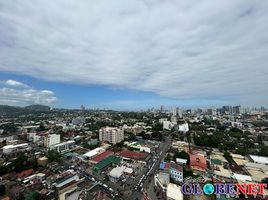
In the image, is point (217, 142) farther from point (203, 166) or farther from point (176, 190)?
point (176, 190)

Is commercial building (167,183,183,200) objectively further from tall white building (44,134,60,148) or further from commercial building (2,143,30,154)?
commercial building (2,143,30,154)

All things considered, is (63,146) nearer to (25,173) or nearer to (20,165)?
(20,165)

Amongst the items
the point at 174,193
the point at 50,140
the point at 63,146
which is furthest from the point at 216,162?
the point at 50,140

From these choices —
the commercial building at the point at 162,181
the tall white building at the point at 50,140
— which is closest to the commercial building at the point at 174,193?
the commercial building at the point at 162,181

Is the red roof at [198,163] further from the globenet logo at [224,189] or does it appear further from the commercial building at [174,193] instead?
the commercial building at [174,193]

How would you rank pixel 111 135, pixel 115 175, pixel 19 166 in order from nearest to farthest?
1. pixel 115 175
2. pixel 19 166
3. pixel 111 135

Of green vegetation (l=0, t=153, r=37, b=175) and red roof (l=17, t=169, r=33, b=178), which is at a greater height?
green vegetation (l=0, t=153, r=37, b=175)

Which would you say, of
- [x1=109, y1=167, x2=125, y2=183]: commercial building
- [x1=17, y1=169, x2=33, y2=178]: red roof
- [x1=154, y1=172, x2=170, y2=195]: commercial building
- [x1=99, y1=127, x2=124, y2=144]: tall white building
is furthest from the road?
[x1=17, y1=169, x2=33, y2=178]: red roof

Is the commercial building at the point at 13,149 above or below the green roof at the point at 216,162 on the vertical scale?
below

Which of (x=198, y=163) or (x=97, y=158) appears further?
(x=97, y=158)

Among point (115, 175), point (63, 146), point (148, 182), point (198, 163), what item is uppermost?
point (198, 163)

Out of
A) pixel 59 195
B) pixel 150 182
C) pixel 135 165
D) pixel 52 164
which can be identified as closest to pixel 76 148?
pixel 52 164
